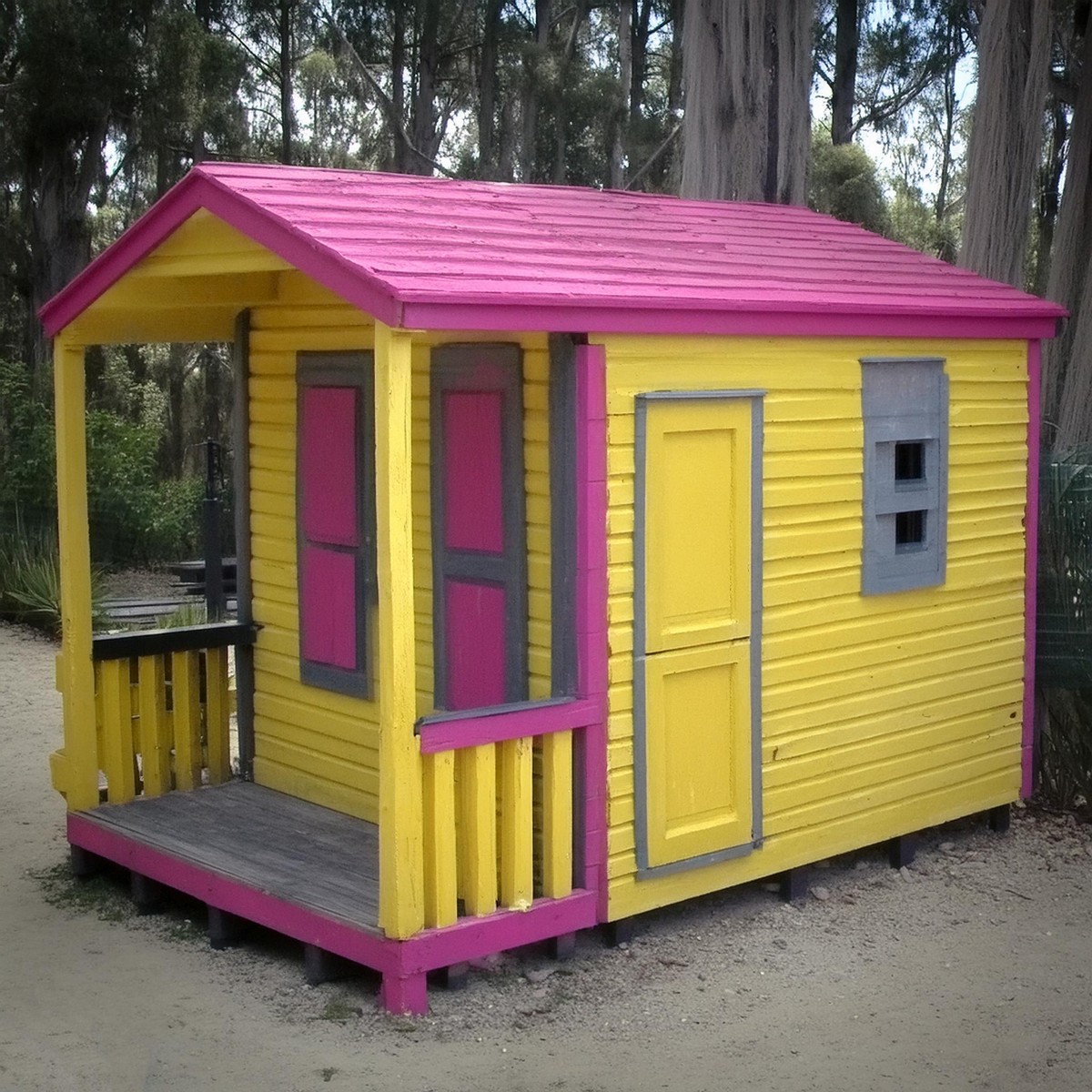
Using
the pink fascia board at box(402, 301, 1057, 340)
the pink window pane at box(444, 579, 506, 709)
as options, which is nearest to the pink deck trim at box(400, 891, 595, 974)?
the pink window pane at box(444, 579, 506, 709)

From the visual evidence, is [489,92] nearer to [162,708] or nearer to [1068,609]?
[1068,609]

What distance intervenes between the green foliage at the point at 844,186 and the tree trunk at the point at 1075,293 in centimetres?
1945

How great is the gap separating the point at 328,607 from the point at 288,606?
41cm

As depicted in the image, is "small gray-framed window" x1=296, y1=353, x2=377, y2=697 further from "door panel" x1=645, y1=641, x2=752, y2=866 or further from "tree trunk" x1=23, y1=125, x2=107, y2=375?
"tree trunk" x1=23, y1=125, x2=107, y2=375

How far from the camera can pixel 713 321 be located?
618 centimetres

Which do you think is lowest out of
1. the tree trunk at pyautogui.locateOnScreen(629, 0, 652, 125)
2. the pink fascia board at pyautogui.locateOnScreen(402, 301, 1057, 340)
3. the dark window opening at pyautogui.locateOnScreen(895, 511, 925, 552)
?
the dark window opening at pyautogui.locateOnScreen(895, 511, 925, 552)

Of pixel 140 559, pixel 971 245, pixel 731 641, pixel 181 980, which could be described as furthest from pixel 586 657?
pixel 140 559

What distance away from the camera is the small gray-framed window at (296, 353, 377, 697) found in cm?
698

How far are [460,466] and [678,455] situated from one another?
88 centimetres

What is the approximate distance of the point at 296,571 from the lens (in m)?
7.47

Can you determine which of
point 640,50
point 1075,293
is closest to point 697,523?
point 1075,293

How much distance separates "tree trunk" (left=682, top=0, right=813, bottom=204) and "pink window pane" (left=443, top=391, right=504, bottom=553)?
4.90 metres

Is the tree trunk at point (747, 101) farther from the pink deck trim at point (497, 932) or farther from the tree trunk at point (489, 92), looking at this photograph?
the tree trunk at point (489, 92)

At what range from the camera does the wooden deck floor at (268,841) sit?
6.04 meters
